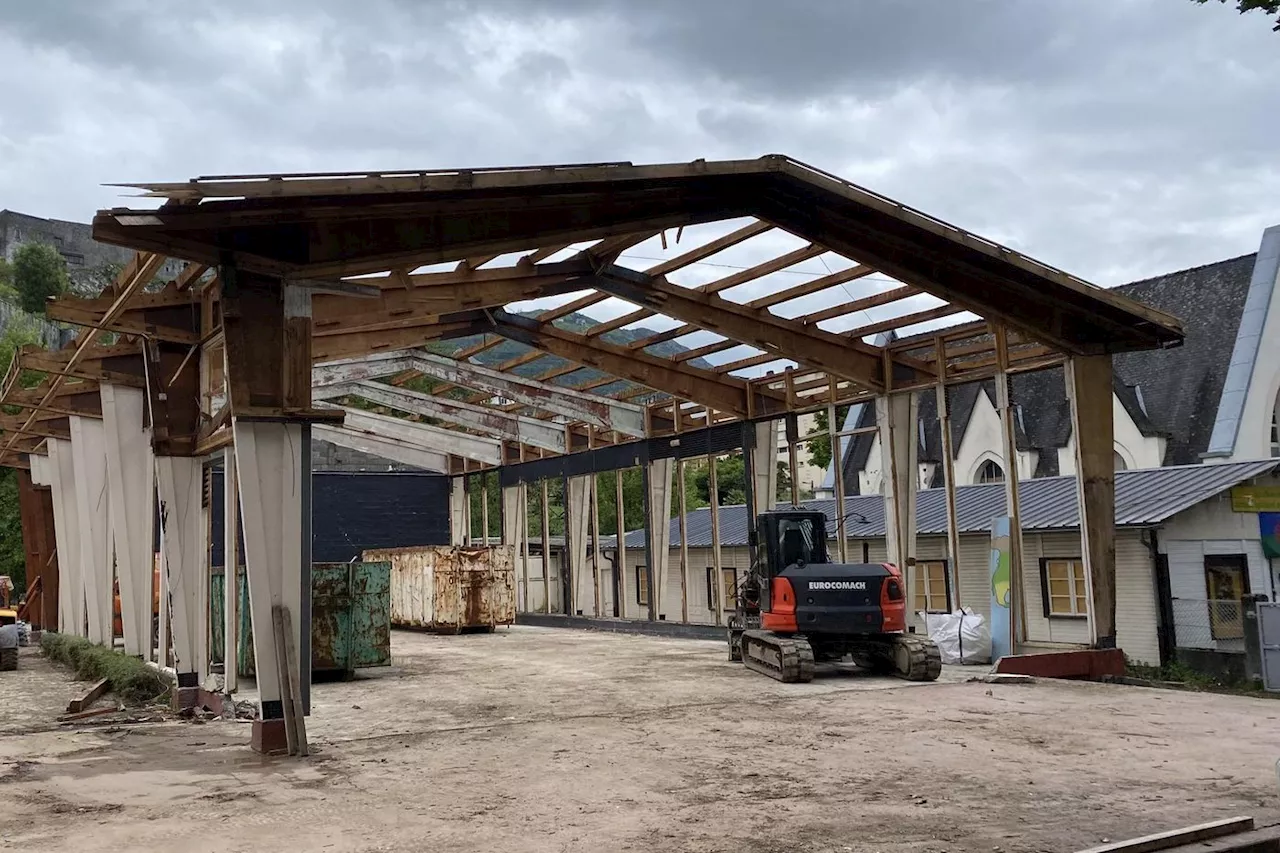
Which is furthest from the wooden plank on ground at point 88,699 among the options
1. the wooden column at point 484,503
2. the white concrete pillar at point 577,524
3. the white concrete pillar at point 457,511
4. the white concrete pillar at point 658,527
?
the white concrete pillar at point 457,511

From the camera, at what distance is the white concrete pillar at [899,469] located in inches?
759

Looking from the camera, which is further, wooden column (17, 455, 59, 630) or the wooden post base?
wooden column (17, 455, 59, 630)

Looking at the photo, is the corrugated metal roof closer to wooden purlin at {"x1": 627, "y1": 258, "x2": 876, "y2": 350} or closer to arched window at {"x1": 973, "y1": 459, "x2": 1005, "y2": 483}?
wooden purlin at {"x1": 627, "y1": 258, "x2": 876, "y2": 350}

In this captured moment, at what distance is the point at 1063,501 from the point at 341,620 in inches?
592

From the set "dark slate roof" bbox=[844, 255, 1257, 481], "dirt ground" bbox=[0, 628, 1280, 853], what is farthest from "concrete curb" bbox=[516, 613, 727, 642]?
"dark slate roof" bbox=[844, 255, 1257, 481]

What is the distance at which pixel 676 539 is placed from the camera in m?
35.0

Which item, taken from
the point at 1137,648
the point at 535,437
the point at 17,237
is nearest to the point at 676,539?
the point at 535,437

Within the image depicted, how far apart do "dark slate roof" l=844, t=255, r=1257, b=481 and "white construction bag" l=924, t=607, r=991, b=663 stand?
14.1 meters

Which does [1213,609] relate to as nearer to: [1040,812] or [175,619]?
[1040,812]

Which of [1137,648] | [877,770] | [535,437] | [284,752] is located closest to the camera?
[877,770]

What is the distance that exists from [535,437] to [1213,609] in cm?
1647

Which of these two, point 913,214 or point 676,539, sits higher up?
point 913,214

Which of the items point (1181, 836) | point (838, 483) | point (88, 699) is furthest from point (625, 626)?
point (1181, 836)

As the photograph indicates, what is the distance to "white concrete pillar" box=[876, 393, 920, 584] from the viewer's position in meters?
19.3
